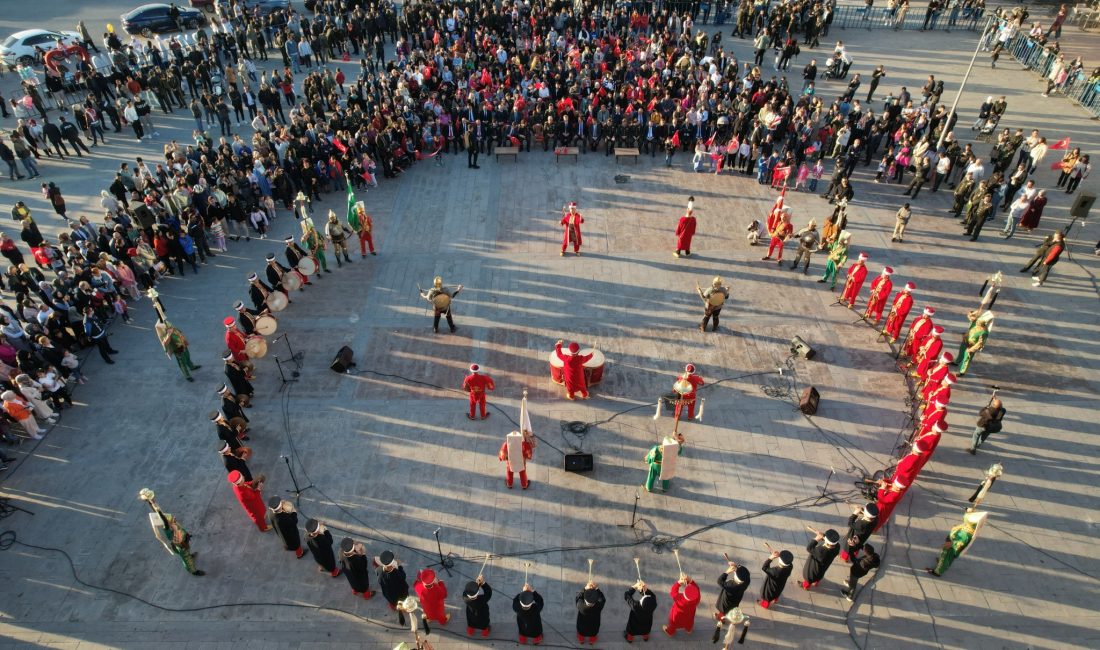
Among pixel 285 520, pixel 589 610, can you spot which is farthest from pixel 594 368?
pixel 285 520

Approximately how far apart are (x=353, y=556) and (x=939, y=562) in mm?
10170

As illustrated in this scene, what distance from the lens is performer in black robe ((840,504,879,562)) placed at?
1103cm

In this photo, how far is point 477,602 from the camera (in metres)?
10.3

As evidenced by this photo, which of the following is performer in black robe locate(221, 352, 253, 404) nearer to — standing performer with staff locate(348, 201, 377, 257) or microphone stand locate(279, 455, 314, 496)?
microphone stand locate(279, 455, 314, 496)

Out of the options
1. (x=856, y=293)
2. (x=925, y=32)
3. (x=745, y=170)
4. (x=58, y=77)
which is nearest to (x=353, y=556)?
(x=856, y=293)

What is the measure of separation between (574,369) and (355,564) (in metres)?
6.02

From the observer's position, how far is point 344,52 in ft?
105

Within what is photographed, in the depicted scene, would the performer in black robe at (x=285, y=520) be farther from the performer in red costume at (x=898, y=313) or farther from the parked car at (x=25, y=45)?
the parked car at (x=25, y=45)

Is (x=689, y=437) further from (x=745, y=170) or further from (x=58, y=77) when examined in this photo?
(x=58, y=77)

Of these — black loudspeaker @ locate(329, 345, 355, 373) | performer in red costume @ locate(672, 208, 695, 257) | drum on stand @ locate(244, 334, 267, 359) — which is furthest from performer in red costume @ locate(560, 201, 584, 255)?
drum on stand @ locate(244, 334, 267, 359)

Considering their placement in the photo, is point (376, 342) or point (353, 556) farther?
point (376, 342)

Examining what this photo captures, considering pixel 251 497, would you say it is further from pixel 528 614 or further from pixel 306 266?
pixel 306 266

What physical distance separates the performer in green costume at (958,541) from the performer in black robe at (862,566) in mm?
1501

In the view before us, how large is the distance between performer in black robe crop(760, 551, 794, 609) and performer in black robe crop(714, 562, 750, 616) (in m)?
0.52
